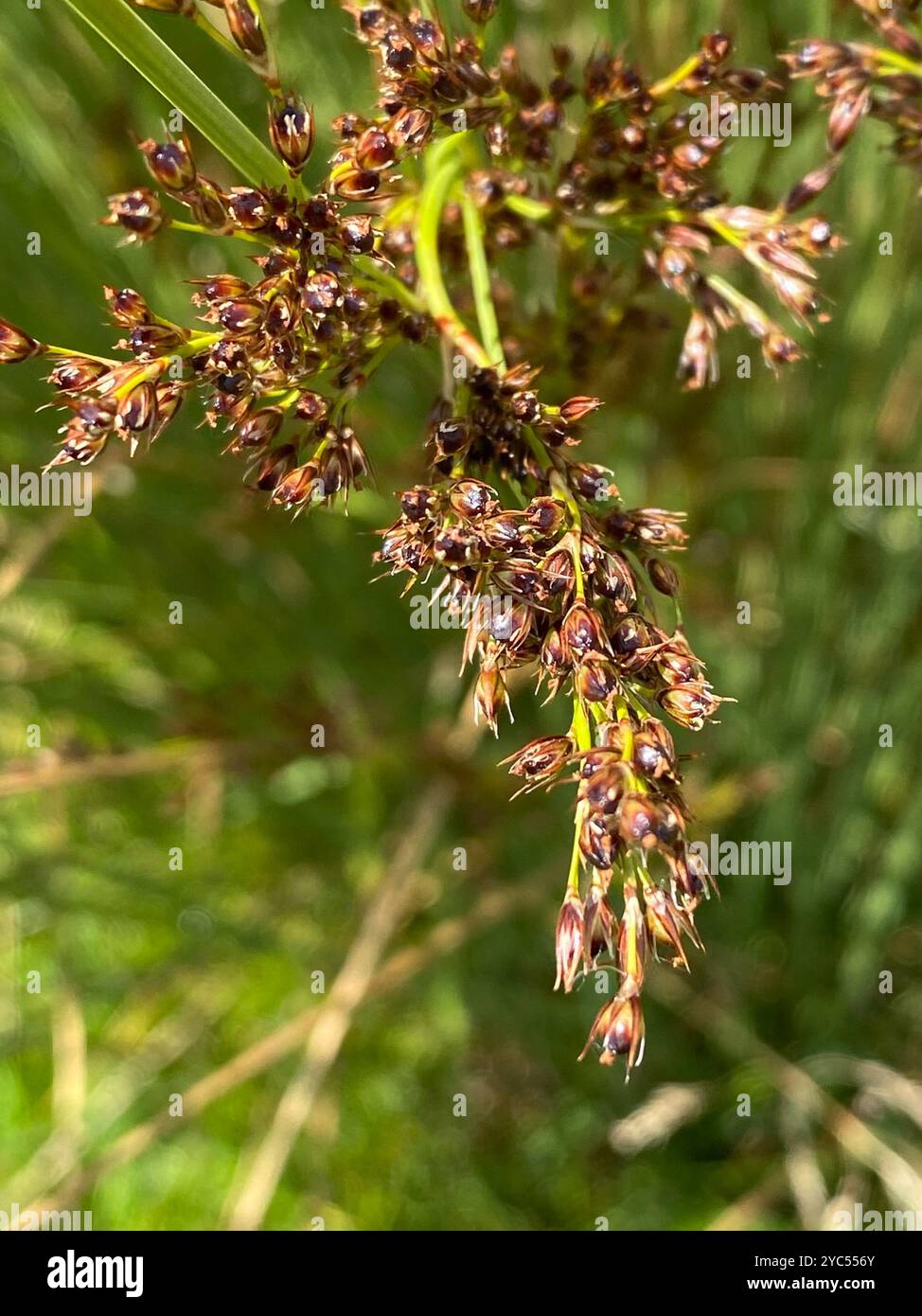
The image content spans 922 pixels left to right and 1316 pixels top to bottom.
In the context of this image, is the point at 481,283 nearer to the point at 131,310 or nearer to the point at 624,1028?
the point at 131,310

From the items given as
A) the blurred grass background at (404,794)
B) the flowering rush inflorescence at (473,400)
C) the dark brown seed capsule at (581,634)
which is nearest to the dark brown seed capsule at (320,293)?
the flowering rush inflorescence at (473,400)

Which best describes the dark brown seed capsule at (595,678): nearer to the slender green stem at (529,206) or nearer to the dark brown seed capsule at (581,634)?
the dark brown seed capsule at (581,634)

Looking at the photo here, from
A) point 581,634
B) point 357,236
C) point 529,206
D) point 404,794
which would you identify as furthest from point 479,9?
point 404,794

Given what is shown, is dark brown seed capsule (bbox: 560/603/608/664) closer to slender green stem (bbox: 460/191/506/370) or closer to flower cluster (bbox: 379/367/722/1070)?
flower cluster (bbox: 379/367/722/1070)

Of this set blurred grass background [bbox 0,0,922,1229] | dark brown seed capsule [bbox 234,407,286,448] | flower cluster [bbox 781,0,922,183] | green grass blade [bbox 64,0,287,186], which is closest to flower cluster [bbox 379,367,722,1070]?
dark brown seed capsule [bbox 234,407,286,448]
